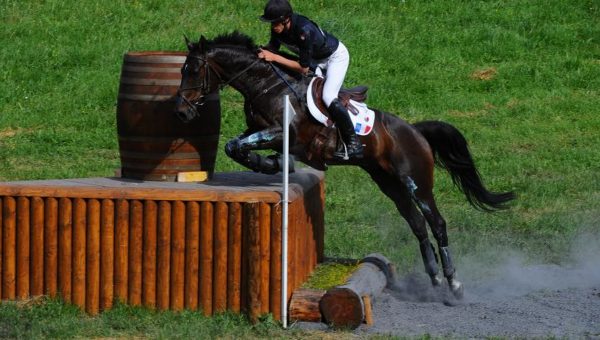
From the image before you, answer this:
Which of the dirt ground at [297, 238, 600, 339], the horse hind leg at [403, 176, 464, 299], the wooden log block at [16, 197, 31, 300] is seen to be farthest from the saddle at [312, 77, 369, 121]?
the wooden log block at [16, 197, 31, 300]

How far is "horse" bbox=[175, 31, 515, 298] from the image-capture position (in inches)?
359

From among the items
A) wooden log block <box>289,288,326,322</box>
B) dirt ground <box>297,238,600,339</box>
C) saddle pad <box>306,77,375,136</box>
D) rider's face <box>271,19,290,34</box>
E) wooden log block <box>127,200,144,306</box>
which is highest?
rider's face <box>271,19,290,34</box>

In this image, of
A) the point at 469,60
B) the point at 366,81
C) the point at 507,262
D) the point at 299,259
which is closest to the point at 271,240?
the point at 299,259

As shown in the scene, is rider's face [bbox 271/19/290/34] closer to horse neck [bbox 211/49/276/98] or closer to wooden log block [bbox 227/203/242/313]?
horse neck [bbox 211/49/276/98]

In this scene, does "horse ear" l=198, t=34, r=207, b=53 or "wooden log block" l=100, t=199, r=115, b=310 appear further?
"horse ear" l=198, t=34, r=207, b=53

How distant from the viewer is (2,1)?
2158 centimetres

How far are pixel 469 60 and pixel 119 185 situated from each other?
37.3ft

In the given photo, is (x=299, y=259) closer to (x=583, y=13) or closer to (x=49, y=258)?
(x=49, y=258)

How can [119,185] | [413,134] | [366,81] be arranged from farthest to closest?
1. [366,81]
2. [413,134]
3. [119,185]

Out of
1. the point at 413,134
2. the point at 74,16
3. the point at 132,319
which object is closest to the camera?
the point at 132,319

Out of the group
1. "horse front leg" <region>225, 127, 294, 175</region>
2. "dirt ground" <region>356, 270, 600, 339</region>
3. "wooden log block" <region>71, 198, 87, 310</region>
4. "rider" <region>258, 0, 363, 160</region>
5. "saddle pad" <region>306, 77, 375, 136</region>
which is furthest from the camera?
"saddle pad" <region>306, 77, 375, 136</region>

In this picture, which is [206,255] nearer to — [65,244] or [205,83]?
[65,244]

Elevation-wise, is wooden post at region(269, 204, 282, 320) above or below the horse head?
below

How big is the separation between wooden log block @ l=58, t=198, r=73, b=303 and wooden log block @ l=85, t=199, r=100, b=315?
5.3 inches
